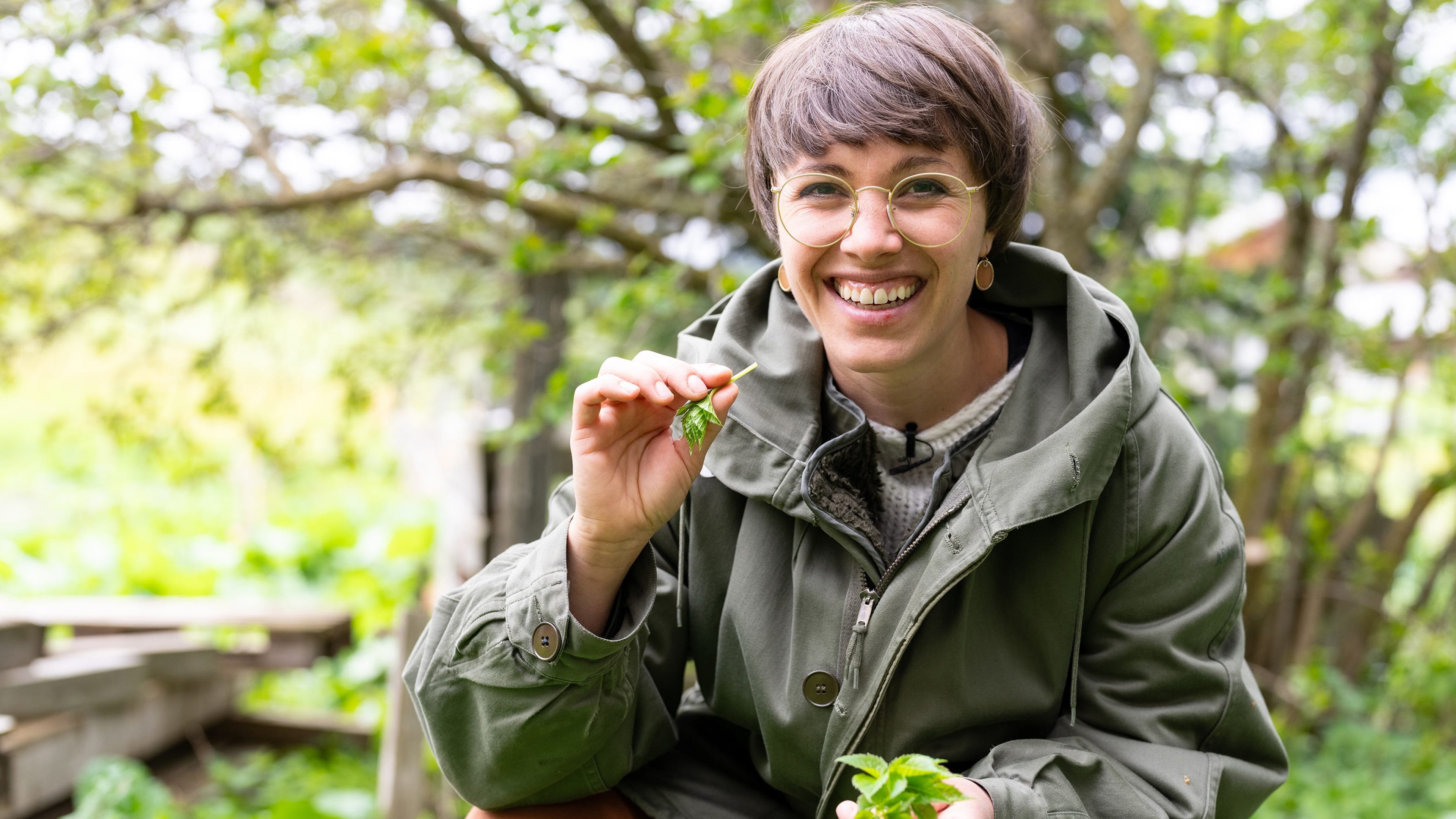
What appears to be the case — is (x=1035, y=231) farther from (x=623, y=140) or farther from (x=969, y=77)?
(x=969, y=77)

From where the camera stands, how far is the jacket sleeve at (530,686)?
1.65 metres

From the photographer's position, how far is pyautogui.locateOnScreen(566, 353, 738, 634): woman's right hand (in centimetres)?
160

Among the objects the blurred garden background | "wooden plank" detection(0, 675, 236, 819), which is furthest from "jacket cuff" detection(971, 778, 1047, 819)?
"wooden plank" detection(0, 675, 236, 819)

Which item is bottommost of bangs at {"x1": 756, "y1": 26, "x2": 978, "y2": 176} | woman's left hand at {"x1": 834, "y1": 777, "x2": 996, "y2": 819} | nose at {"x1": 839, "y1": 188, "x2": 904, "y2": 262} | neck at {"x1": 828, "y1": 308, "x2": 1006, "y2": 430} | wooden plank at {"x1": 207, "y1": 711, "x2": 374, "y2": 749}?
wooden plank at {"x1": 207, "y1": 711, "x2": 374, "y2": 749}

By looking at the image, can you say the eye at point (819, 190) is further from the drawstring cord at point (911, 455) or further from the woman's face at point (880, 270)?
the drawstring cord at point (911, 455)

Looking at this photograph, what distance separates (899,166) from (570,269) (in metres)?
3.42

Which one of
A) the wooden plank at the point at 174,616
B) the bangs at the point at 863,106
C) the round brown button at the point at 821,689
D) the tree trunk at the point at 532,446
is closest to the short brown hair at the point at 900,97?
the bangs at the point at 863,106

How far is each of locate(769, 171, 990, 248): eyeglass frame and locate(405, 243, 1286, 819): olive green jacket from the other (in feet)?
0.80

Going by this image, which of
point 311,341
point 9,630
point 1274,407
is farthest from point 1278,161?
point 9,630

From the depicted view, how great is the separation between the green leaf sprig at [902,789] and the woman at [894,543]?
235mm

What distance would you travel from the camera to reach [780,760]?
1.84 m

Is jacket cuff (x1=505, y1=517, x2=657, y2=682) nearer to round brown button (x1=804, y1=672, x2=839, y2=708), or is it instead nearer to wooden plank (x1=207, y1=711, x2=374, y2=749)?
round brown button (x1=804, y1=672, x2=839, y2=708)

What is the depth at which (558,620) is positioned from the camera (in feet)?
5.31

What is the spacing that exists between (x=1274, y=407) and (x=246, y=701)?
5496mm
